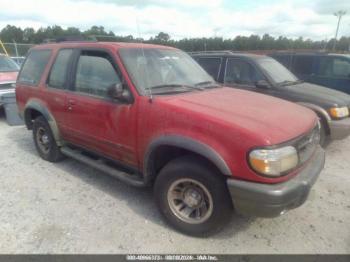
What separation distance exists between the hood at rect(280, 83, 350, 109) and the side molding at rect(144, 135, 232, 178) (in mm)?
3583

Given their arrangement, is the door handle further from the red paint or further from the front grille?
the front grille

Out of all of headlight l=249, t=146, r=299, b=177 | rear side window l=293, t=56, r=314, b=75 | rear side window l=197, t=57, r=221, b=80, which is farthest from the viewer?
rear side window l=293, t=56, r=314, b=75

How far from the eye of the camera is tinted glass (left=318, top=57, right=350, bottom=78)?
296 inches

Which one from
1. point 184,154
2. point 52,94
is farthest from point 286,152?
point 52,94

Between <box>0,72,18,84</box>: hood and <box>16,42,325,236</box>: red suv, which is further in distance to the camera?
<box>0,72,18,84</box>: hood

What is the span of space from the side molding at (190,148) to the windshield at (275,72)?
12.6 feet

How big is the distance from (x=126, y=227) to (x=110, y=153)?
0.96 m

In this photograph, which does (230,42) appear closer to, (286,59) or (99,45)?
(286,59)

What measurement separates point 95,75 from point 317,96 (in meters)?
4.09

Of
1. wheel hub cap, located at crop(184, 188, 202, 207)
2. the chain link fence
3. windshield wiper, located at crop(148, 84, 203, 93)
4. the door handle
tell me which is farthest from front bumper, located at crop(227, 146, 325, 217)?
the chain link fence

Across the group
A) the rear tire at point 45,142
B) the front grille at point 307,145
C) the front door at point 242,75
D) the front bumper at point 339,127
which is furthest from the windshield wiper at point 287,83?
the rear tire at point 45,142

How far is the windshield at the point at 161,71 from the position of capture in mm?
3239

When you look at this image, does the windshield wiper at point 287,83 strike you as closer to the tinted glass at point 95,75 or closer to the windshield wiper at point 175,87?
the windshield wiper at point 175,87

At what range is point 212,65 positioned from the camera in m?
6.76
